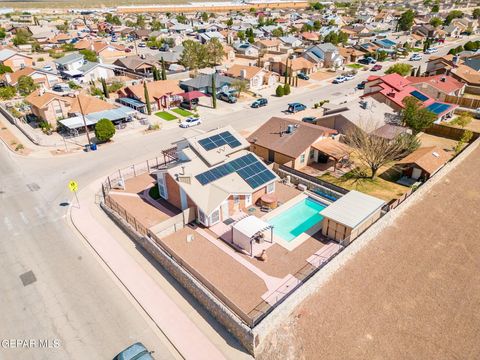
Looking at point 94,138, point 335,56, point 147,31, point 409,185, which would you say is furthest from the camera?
point 147,31

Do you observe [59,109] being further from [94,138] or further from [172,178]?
[172,178]

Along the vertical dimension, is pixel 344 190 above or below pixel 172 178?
below

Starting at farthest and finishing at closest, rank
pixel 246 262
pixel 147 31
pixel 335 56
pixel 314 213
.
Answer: pixel 147 31 < pixel 335 56 < pixel 314 213 < pixel 246 262

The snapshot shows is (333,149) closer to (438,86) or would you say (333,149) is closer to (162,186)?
(162,186)

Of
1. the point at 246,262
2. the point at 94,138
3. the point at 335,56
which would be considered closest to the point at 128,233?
the point at 246,262

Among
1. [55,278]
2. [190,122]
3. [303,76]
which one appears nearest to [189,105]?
[190,122]

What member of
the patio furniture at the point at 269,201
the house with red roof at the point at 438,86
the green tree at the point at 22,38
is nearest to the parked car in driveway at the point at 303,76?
the house with red roof at the point at 438,86
